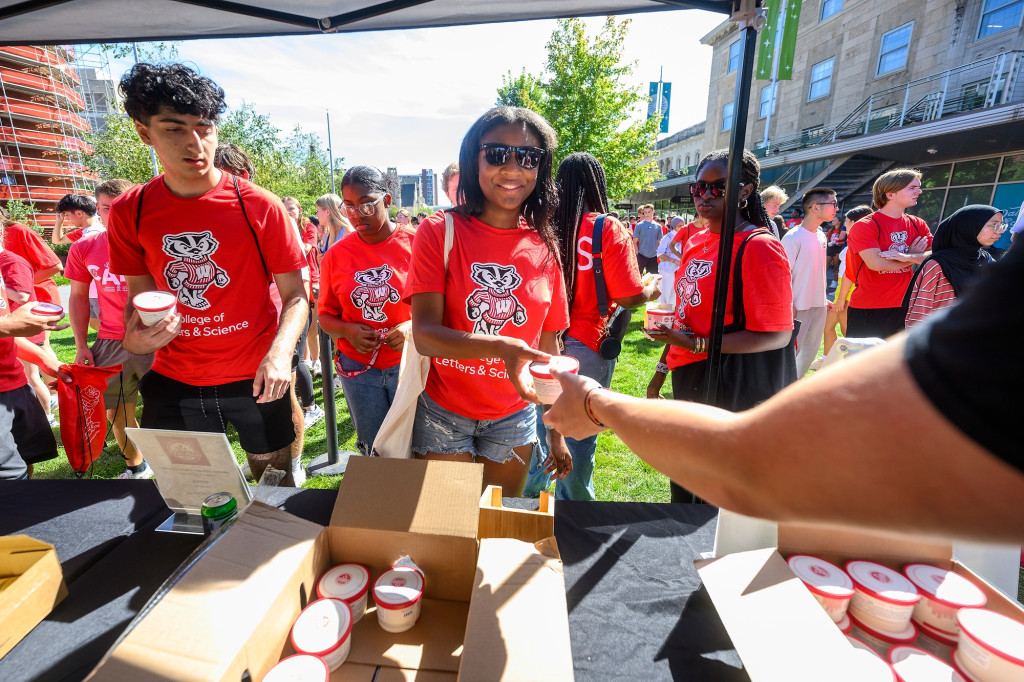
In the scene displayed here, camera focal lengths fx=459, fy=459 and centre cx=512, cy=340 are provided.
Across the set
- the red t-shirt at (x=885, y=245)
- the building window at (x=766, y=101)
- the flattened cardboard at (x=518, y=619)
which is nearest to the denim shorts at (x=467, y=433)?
the flattened cardboard at (x=518, y=619)

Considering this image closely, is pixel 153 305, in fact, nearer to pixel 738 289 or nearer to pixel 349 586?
pixel 349 586

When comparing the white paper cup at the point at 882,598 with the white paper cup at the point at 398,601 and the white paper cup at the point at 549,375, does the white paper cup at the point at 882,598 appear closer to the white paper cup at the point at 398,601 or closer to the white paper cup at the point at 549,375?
the white paper cup at the point at 549,375

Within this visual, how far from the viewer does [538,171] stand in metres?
2.04

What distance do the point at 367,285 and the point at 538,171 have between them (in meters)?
1.35

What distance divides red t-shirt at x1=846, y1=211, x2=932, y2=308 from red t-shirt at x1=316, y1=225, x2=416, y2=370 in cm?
470

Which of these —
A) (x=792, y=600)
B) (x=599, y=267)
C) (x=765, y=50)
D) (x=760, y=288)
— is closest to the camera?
(x=792, y=600)

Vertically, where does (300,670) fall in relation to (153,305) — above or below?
below

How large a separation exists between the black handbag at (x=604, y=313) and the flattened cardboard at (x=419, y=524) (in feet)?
4.82

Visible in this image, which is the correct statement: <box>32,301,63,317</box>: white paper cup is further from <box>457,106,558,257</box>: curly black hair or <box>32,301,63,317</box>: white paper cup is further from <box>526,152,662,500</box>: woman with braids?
<box>526,152,662,500</box>: woman with braids

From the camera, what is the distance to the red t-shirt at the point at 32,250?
4.44 metres

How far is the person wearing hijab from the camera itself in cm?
324

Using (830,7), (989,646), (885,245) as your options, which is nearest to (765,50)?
(885,245)

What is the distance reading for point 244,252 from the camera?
7.11 ft

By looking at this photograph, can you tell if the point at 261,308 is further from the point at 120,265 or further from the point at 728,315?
the point at 728,315
